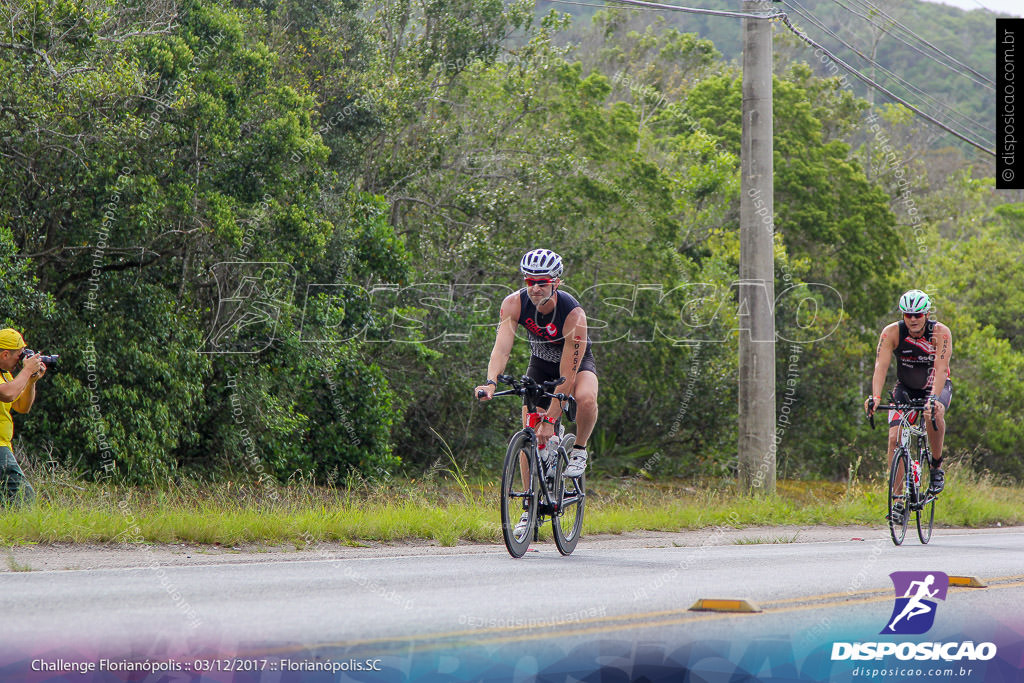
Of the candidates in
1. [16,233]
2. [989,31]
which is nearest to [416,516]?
[16,233]

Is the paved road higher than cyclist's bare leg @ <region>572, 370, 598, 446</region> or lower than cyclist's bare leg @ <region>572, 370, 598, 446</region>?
lower

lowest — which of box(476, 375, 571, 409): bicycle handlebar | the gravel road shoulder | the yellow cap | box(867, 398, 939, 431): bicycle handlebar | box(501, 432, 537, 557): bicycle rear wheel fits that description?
the gravel road shoulder

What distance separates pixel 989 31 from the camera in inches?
5143

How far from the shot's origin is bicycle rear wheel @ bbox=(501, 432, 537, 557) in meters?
8.22

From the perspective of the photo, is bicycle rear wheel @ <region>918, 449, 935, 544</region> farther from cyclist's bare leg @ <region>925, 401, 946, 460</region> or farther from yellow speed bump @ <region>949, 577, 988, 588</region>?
yellow speed bump @ <region>949, 577, 988, 588</region>

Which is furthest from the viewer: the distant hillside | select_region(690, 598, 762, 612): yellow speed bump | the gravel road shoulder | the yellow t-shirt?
the distant hillside

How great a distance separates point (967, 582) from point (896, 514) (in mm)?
3845

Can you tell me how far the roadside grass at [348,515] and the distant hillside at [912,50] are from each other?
129 feet

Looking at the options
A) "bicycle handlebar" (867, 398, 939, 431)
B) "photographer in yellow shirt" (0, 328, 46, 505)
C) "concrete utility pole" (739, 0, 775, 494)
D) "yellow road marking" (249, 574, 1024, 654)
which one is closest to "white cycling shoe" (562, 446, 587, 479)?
"yellow road marking" (249, 574, 1024, 654)

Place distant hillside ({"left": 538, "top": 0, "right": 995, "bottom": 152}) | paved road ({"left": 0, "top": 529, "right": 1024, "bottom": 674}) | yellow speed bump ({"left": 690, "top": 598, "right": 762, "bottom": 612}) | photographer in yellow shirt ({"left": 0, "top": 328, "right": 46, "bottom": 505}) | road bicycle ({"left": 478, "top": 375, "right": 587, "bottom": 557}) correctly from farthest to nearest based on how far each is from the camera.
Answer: distant hillside ({"left": 538, "top": 0, "right": 995, "bottom": 152})
photographer in yellow shirt ({"left": 0, "top": 328, "right": 46, "bottom": 505})
road bicycle ({"left": 478, "top": 375, "right": 587, "bottom": 557})
yellow speed bump ({"left": 690, "top": 598, "right": 762, "bottom": 612})
paved road ({"left": 0, "top": 529, "right": 1024, "bottom": 674})

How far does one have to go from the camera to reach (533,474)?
8.51 m

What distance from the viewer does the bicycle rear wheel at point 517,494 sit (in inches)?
324

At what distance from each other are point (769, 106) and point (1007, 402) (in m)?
22.4

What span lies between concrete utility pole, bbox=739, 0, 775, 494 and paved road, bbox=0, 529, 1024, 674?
7.20m
